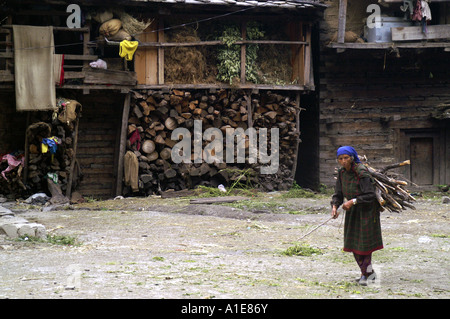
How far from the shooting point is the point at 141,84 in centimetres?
1492

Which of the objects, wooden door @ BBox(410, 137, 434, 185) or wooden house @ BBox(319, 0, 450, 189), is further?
wooden door @ BBox(410, 137, 434, 185)

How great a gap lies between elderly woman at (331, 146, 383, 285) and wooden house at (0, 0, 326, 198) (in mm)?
8963

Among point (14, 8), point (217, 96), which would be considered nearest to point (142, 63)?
point (217, 96)

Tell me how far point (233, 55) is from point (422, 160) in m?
6.70

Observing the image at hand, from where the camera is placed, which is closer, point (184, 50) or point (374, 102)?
point (184, 50)

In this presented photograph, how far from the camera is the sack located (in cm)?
1430

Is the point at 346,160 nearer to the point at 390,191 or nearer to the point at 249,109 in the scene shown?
the point at 390,191

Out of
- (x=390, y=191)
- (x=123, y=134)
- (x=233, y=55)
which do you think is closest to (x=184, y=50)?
(x=233, y=55)

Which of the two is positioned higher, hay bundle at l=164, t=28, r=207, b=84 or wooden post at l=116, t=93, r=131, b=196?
hay bundle at l=164, t=28, r=207, b=84

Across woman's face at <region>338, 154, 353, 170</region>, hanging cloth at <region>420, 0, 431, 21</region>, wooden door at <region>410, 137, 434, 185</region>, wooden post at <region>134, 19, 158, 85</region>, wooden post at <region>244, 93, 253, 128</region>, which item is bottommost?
wooden door at <region>410, 137, 434, 185</region>

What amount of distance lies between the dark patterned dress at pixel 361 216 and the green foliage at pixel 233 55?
957cm

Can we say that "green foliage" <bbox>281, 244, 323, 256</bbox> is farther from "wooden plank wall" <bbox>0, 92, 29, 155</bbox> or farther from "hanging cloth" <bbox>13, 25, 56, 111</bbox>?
"wooden plank wall" <bbox>0, 92, 29, 155</bbox>

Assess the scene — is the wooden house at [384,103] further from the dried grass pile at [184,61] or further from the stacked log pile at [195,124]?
the dried grass pile at [184,61]

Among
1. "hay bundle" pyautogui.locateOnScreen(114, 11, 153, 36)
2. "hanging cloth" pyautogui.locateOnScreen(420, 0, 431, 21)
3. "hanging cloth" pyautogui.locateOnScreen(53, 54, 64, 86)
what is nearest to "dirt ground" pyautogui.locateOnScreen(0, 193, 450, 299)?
"hanging cloth" pyautogui.locateOnScreen(53, 54, 64, 86)
